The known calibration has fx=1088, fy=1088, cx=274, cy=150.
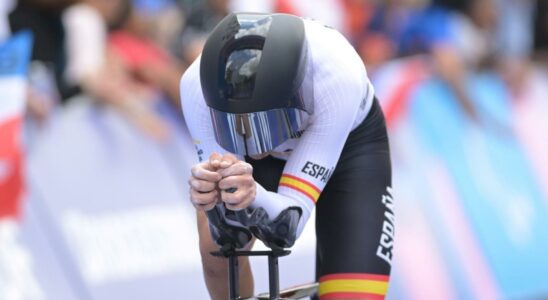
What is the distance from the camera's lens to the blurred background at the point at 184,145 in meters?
7.17

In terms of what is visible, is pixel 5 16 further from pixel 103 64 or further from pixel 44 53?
pixel 103 64

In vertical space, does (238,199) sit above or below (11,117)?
above

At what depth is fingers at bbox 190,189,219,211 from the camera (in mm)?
3873

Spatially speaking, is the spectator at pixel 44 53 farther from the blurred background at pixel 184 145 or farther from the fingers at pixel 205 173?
the fingers at pixel 205 173

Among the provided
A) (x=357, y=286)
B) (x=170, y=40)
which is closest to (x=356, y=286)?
(x=357, y=286)

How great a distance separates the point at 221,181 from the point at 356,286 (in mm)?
994

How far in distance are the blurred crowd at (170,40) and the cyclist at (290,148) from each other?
10.2 feet

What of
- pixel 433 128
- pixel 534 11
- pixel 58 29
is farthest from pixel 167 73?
pixel 534 11

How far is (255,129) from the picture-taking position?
411cm

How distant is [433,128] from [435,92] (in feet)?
1.20

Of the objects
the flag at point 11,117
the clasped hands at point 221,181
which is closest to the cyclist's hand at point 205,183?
the clasped hands at point 221,181

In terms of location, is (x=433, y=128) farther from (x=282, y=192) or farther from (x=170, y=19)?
(x=282, y=192)

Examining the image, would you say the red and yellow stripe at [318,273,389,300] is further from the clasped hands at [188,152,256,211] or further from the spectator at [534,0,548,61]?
the spectator at [534,0,548,61]

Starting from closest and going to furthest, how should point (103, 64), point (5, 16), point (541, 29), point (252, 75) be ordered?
point (252, 75)
point (5, 16)
point (103, 64)
point (541, 29)
